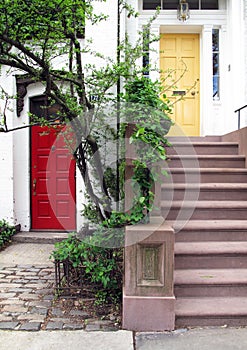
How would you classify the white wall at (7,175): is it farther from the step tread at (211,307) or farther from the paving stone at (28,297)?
the step tread at (211,307)

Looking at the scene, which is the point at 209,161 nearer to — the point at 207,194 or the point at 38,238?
the point at 207,194

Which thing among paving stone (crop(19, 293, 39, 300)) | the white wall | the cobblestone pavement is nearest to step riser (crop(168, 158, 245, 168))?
the cobblestone pavement

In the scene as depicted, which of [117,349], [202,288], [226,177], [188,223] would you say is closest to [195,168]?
[226,177]

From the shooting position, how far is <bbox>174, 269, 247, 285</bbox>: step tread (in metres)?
3.41

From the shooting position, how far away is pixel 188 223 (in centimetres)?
416

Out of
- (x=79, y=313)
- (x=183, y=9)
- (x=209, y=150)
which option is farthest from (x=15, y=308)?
(x=183, y=9)

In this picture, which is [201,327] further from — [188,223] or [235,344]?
[188,223]

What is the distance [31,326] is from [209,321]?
1585mm

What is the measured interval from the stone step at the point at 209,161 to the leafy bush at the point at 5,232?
10.4 ft

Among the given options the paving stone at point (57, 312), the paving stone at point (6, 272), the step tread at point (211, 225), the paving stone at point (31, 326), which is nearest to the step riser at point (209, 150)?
the step tread at point (211, 225)

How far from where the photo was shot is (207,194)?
468 centimetres

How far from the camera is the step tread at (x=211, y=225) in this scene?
13.2 ft

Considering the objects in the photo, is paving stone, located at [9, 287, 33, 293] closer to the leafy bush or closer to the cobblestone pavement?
the cobblestone pavement

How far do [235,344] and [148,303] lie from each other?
2.51 feet
